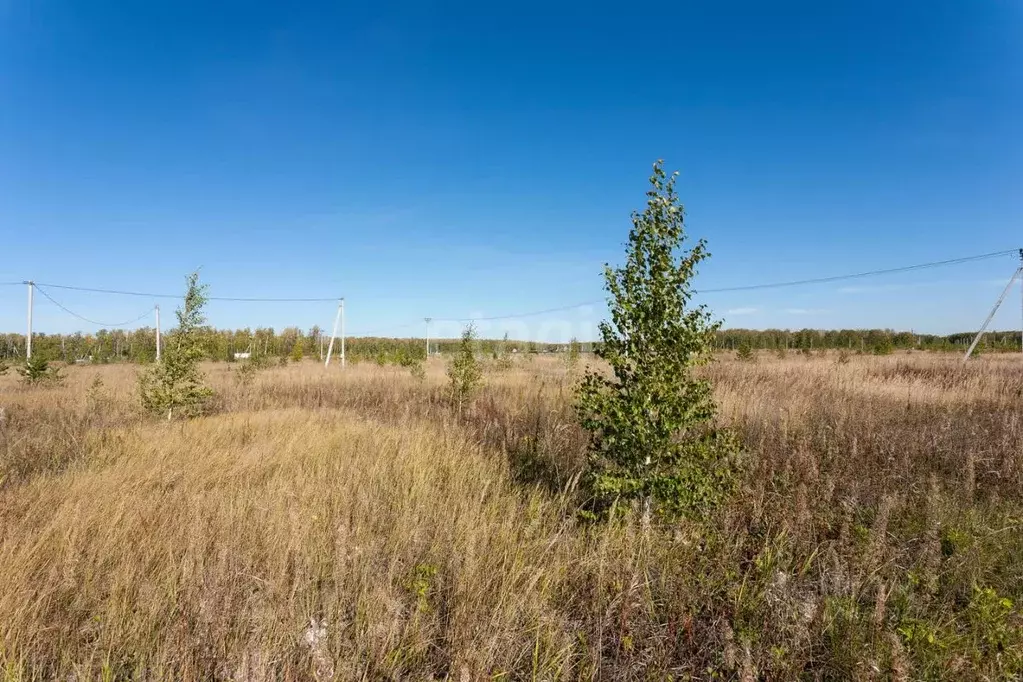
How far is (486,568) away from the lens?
3.42 metres

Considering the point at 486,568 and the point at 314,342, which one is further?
the point at 314,342

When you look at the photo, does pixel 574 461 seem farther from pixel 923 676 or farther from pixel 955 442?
pixel 955 442

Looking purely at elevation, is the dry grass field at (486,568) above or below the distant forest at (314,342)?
below

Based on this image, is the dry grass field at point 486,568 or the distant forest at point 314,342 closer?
the dry grass field at point 486,568

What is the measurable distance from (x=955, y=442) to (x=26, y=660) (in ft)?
31.2

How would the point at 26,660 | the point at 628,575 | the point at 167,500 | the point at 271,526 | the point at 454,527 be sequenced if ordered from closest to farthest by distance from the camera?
the point at 26,660 < the point at 628,575 < the point at 271,526 < the point at 454,527 < the point at 167,500

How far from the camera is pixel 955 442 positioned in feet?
22.2

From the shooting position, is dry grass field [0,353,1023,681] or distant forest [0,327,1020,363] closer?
dry grass field [0,353,1023,681]

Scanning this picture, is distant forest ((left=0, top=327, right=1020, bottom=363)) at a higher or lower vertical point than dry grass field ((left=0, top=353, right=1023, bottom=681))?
higher

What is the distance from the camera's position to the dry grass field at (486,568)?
255cm

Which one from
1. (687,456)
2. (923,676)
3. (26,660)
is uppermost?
(687,456)

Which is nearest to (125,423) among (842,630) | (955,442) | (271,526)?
(271,526)

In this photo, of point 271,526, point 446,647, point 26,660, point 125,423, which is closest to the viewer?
point 26,660

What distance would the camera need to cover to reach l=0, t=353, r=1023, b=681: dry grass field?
2.55 meters
